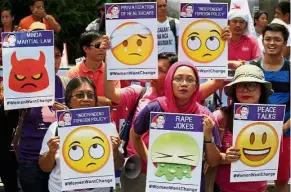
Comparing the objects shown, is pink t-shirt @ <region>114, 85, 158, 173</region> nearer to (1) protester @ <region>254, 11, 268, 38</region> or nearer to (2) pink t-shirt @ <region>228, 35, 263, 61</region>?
(2) pink t-shirt @ <region>228, 35, 263, 61</region>

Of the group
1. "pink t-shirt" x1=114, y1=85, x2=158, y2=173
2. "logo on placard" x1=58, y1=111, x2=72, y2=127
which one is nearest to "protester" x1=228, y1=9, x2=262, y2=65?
"pink t-shirt" x1=114, y1=85, x2=158, y2=173

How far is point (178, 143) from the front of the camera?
4348 millimetres

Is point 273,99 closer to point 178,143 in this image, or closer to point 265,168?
point 265,168

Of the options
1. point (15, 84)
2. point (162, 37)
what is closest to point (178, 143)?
point (15, 84)

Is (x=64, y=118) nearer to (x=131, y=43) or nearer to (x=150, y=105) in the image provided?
(x=150, y=105)

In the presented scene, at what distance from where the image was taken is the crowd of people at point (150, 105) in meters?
4.49

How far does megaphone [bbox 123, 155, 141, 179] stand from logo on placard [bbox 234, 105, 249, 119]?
0.93m

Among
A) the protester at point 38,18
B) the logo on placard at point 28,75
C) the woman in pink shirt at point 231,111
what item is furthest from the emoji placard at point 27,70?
the protester at point 38,18

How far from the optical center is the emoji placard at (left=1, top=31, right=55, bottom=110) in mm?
5117

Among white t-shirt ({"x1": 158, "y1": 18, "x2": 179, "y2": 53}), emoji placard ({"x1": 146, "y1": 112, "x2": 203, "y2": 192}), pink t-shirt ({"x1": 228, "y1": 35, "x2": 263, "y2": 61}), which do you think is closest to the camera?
emoji placard ({"x1": 146, "y1": 112, "x2": 203, "y2": 192})

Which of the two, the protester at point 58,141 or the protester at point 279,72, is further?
the protester at point 279,72

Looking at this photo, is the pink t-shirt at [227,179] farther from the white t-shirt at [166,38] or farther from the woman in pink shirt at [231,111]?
the white t-shirt at [166,38]

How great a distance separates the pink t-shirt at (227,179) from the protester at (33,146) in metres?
1.33

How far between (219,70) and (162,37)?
194 centimetres
